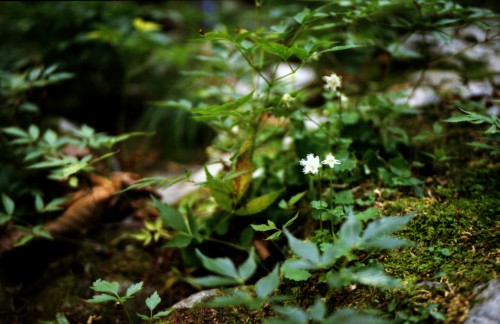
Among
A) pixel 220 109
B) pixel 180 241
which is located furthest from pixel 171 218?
pixel 220 109

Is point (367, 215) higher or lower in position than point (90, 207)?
higher

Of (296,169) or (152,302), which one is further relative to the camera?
(296,169)

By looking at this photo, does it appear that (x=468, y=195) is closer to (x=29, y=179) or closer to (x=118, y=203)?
(x=118, y=203)

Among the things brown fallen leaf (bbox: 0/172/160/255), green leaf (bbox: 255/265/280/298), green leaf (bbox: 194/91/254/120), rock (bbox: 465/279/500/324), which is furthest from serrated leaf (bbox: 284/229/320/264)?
brown fallen leaf (bbox: 0/172/160/255)

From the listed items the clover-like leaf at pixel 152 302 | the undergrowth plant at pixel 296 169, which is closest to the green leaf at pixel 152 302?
the clover-like leaf at pixel 152 302

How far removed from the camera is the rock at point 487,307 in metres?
0.82

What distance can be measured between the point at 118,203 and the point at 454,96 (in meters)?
2.02

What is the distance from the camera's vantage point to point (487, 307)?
84 cm

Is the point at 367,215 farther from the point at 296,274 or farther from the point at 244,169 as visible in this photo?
the point at 244,169

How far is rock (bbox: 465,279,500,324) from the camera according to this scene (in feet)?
2.70

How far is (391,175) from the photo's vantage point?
148 cm

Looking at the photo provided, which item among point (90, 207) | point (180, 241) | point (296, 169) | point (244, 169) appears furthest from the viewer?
point (90, 207)

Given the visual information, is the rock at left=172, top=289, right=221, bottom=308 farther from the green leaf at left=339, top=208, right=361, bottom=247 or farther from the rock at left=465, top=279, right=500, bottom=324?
the rock at left=465, top=279, right=500, bottom=324

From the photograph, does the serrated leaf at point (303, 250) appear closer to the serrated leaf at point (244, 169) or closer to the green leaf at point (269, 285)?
the green leaf at point (269, 285)
